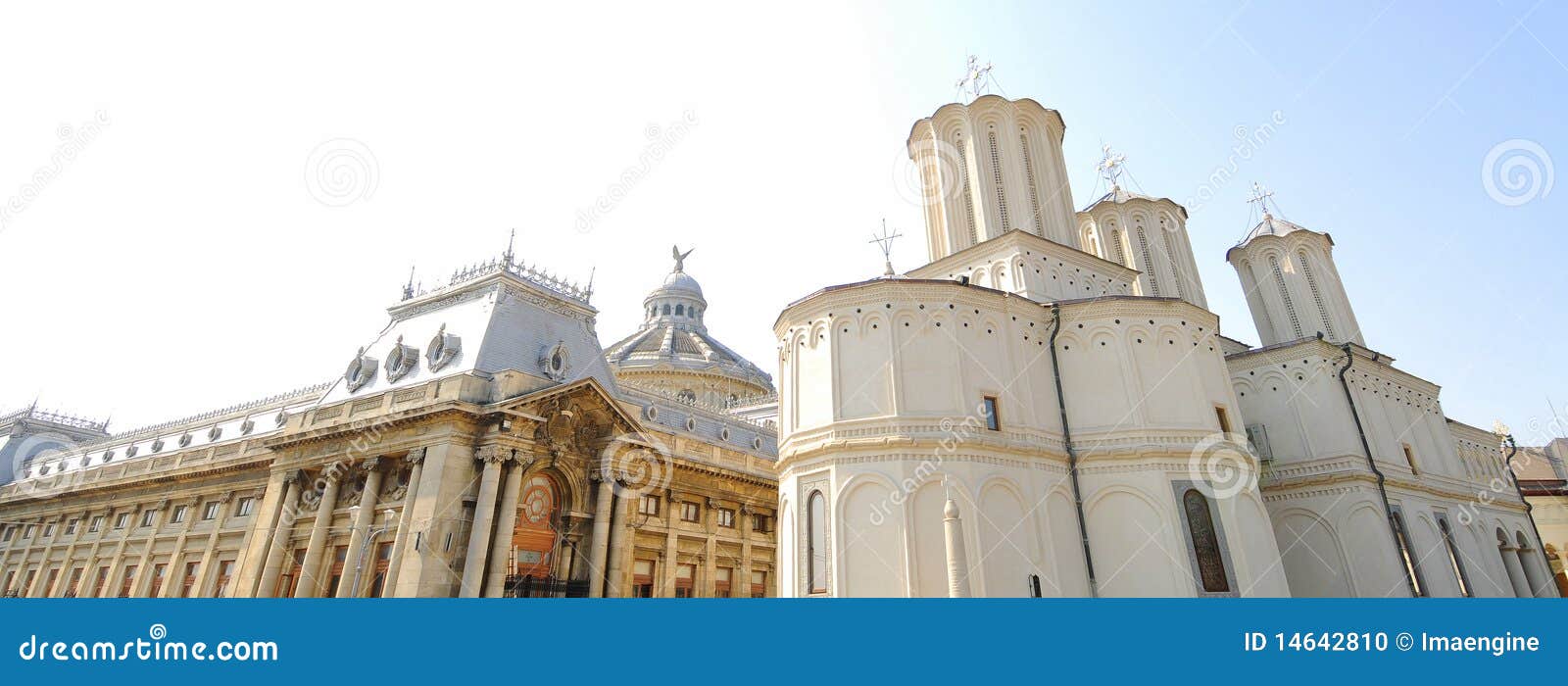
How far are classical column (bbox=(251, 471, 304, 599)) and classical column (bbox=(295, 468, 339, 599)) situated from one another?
1060mm

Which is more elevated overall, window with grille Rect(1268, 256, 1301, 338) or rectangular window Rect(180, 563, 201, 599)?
window with grille Rect(1268, 256, 1301, 338)

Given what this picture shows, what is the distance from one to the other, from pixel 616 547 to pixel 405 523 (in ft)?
27.8

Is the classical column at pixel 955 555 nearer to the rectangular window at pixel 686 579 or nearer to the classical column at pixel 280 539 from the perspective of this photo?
the rectangular window at pixel 686 579

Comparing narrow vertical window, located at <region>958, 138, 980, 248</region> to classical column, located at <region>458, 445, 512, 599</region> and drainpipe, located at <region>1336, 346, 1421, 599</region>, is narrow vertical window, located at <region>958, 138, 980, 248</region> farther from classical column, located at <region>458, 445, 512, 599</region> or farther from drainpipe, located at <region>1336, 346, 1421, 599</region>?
classical column, located at <region>458, 445, 512, 599</region>

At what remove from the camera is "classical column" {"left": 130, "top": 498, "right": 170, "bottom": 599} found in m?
38.7

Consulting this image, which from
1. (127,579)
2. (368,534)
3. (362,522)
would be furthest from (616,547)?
(127,579)

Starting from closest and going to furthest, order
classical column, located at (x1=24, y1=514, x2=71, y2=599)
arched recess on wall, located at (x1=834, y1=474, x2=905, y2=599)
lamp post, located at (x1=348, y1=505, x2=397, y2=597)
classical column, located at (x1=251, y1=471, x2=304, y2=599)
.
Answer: arched recess on wall, located at (x1=834, y1=474, x2=905, y2=599), lamp post, located at (x1=348, y1=505, x2=397, y2=597), classical column, located at (x1=251, y1=471, x2=304, y2=599), classical column, located at (x1=24, y1=514, x2=71, y2=599)

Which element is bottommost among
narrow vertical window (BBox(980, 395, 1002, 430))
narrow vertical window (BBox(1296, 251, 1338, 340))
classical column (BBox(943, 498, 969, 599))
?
classical column (BBox(943, 498, 969, 599))

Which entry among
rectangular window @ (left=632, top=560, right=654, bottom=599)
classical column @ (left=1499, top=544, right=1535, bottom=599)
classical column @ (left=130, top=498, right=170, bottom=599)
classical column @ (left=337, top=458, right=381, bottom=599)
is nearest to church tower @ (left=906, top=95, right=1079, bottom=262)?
rectangular window @ (left=632, top=560, right=654, bottom=599)

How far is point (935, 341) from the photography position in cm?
2383

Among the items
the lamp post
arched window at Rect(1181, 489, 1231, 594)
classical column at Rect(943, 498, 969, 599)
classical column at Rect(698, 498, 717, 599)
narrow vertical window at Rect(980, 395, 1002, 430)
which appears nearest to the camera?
classical column at Rect(943, 498, 969, 599)

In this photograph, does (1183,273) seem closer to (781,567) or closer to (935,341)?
(935,341)
